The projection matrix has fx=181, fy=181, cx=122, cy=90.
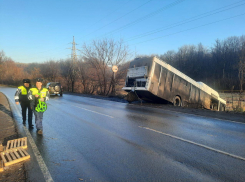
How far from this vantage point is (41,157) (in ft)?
13.1

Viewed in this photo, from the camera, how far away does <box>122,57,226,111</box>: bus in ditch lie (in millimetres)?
12234

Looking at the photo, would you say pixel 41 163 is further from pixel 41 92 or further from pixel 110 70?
pixel 110 70

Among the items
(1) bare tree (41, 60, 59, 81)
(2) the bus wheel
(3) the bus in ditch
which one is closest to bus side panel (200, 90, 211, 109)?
(3) the bus in ditch

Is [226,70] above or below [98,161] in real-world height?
above

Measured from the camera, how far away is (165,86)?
12.8 metres

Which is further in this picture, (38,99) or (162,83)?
(162,83)

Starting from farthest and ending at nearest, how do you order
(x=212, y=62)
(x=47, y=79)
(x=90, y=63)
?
1. (x=212, y=62)
2. (x=47, y=79)
3. (x=90, y=63)

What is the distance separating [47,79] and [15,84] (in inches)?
949

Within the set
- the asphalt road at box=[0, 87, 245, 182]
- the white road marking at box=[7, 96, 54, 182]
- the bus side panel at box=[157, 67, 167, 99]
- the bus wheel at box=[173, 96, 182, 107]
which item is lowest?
the white road marking at box=[7, 96, 54, 182]

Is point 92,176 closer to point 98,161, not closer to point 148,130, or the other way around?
point 98,161

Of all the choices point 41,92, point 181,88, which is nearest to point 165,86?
point 181,88

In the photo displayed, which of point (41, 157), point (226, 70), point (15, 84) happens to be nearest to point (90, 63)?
point (41, 157)

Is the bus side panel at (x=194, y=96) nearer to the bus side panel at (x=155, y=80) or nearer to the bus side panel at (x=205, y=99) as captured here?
the bus side panel at (x=205, y=99)

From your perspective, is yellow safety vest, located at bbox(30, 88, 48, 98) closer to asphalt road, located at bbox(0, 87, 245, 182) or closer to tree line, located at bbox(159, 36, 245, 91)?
asphalt road, located at bbox(0, 87, 245, 182)
